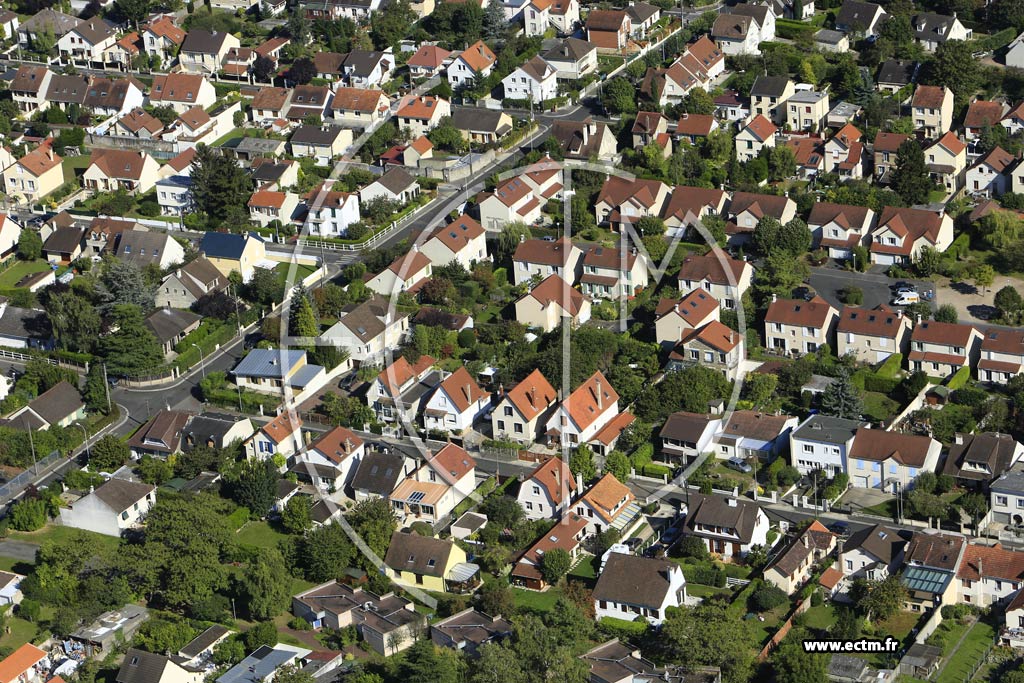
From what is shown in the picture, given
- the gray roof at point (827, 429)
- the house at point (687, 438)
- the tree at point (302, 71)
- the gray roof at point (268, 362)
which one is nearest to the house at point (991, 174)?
the gray roof at point (827, 429)

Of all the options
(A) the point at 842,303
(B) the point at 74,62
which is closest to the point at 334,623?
(A) the point at 842,303

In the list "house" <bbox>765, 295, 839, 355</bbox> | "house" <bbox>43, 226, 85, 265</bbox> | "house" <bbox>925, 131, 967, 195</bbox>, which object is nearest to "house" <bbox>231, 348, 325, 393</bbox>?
"house" <bbox>43, 226, 85, 265</bbox>

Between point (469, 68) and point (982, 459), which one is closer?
point (982, 459)

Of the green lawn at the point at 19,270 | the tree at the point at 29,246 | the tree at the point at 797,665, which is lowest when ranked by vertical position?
the green lawn at the point at 19,270

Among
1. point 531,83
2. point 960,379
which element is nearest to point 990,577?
point 960,379

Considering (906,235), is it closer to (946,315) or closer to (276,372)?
(946,315)

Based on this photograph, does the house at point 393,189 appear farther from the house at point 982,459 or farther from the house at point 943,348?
the house at point 982,459
